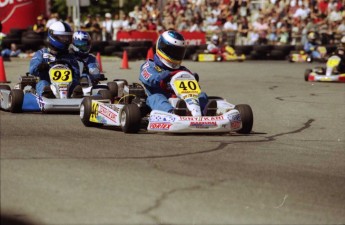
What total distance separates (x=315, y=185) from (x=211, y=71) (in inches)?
646

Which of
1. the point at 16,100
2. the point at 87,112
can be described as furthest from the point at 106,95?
the point at 16,100

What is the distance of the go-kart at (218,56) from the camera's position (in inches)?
1154

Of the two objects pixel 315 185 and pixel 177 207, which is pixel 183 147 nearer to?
pixel 315 185

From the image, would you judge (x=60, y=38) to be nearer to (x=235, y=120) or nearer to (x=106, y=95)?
(x=106, y=95)

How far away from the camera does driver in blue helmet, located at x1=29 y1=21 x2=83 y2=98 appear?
12.4m

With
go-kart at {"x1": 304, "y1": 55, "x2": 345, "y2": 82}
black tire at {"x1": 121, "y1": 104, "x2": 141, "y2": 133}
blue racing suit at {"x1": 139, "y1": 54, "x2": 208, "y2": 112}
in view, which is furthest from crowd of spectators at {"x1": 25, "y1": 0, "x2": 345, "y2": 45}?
black tire at {"x1": 121, "y1": 104, "x2": 141, "y2": 133}

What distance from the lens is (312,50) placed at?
94.6ft

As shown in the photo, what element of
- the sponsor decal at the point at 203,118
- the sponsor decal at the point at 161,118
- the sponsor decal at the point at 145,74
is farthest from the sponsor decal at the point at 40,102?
the sponsor decal at the point at 203,118

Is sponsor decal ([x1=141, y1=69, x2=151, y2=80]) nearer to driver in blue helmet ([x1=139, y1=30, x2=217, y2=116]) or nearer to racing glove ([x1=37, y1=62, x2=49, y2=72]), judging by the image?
driver in blue helmet ([x1=139, y1=30, x2=217, y2=116])

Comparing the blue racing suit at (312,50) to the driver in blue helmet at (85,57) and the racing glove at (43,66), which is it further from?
the racing glove at (43,66)

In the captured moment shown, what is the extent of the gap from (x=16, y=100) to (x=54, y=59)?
132cm

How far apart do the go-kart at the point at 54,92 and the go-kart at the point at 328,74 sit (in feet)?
26.8

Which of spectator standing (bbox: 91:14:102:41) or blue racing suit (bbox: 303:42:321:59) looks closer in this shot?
blue racing suit (bbox: 303:42:321:59)

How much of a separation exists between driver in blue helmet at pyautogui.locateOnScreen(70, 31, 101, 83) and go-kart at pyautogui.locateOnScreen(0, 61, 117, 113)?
181 mm
